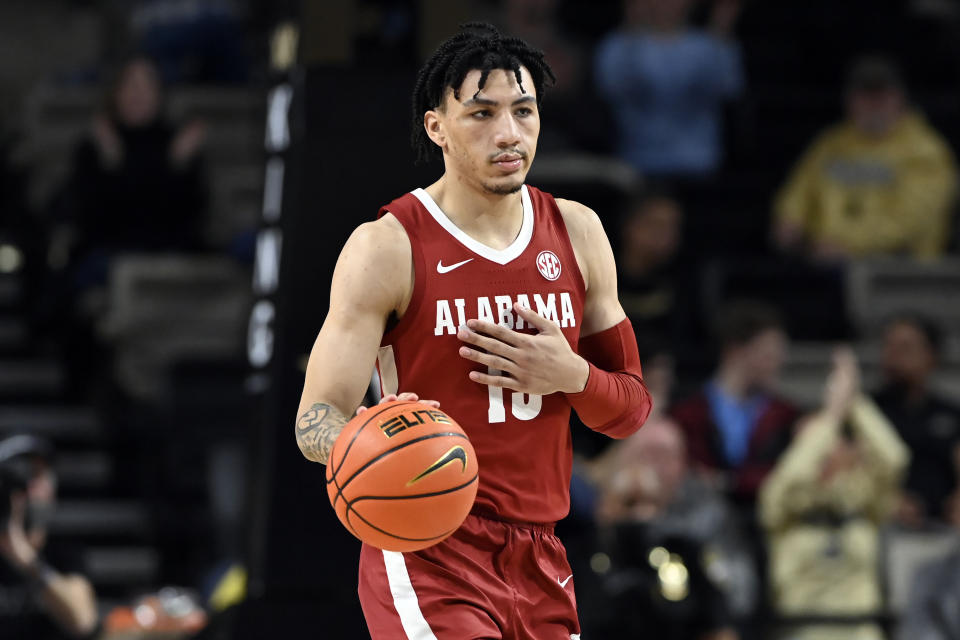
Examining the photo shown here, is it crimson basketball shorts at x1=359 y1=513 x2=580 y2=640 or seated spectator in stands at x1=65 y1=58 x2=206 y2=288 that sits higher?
seated spectator in stands at x1=65 y1=58 x2=206 y2=288

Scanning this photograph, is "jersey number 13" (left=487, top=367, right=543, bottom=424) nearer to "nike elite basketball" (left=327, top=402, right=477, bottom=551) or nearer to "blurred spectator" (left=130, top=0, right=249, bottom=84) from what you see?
"nike elite basketball" (left=327, top=402, right=477, bottom=551)

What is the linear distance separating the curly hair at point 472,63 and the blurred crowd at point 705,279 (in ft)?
9.07

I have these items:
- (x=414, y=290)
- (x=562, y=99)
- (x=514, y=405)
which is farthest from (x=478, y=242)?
(x=562, y=99)

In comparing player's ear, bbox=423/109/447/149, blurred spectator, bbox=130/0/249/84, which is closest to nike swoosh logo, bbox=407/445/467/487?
player's ear, bbox=423/109/447/149

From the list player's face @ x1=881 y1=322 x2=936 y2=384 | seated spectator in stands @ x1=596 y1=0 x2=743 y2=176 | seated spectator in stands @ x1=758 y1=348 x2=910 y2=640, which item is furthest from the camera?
seated spectator in stands @ x1=596 y1=0 x2=743 y2=176

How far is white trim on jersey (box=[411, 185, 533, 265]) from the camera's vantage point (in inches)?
171

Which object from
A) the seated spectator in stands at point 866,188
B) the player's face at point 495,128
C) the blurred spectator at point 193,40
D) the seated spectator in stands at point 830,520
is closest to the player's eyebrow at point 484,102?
the player's face at point 495,128

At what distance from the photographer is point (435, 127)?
4.43 m

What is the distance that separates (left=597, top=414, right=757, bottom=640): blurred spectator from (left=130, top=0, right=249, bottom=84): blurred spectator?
6.44 m

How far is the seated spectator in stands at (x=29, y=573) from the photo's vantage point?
8.65 meters

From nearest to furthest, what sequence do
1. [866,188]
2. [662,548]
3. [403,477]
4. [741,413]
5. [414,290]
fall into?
[403,477], [414,290], [662,548], [741,413], [866,188]

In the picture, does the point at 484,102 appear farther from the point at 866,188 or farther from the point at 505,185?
the point at 866,188

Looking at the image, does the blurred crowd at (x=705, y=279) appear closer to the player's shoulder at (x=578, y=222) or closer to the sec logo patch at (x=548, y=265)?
the player's shoulder at (x=578, y=222)

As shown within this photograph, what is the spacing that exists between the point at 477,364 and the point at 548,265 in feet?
1.07
